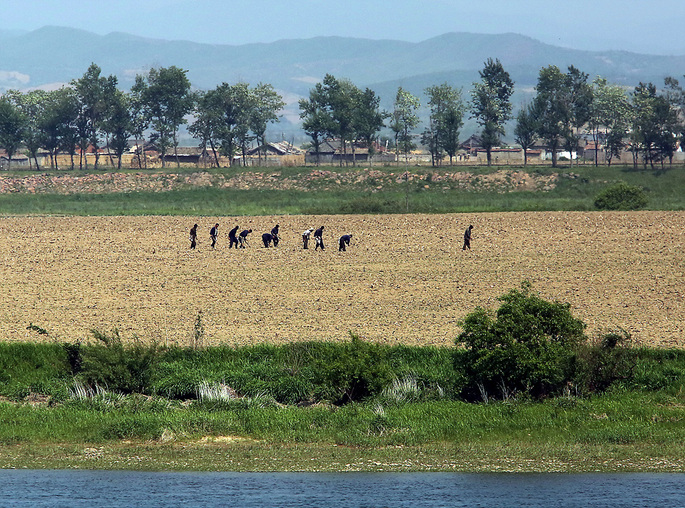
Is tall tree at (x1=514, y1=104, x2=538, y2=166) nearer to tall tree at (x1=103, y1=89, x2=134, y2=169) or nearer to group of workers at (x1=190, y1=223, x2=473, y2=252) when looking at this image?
tall tree at (x1=103, y1=89, x2=134, y2=169)

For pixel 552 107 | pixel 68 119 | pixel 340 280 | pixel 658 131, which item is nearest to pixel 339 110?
pixel 552 107

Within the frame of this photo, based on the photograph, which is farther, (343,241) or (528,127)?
(528,127)

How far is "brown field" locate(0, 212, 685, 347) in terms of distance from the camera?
92.0ft

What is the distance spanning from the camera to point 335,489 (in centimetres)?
1625

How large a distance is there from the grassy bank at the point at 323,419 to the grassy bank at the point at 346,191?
51.6 metres

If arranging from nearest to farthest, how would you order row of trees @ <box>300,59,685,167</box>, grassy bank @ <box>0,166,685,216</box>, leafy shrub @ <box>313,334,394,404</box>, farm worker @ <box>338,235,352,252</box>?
leafy shrub @ <box>313,334,394,404</box> < farm worker @ <box>338,235,352,252</box> < grassy bank @ <box>0,166,685,216</box> < row of trees @ <box>300,59,685,167</box>

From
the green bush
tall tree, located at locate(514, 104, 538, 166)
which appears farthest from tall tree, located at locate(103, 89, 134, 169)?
the green bush

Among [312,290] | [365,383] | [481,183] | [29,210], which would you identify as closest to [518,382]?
[365,383]

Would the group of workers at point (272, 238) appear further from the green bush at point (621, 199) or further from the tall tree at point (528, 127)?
the tall tree at point (528, 127)

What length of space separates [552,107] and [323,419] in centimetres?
11286

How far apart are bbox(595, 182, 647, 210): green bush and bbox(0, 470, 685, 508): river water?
54.0m

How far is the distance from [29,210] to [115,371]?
63835 mm

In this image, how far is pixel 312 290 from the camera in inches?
1357

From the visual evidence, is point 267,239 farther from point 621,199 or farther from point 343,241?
point 621,199
